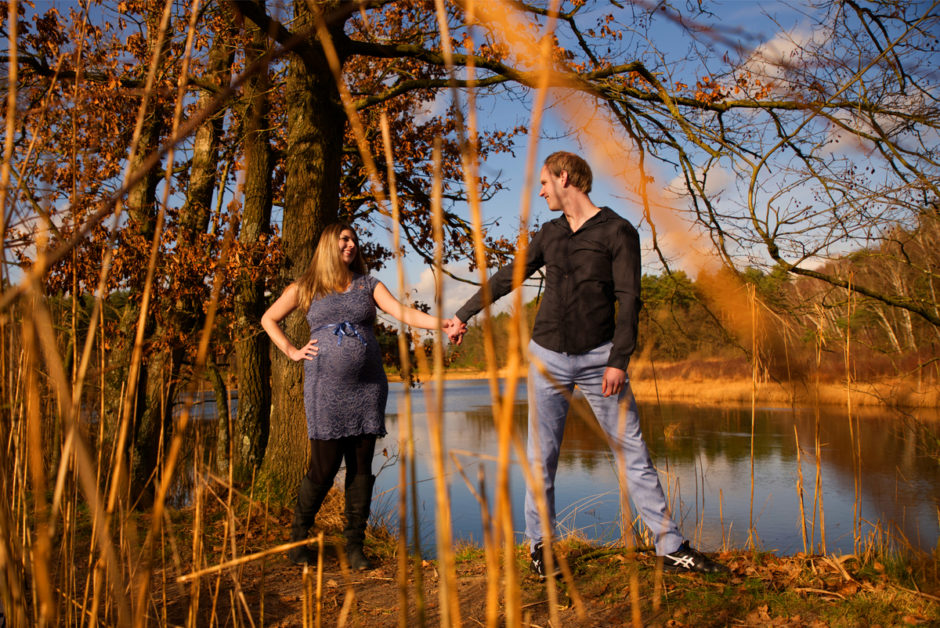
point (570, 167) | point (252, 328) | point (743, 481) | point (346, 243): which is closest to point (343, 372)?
point (346, 243)

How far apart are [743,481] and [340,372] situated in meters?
10.1

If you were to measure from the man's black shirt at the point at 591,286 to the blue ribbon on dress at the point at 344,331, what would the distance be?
72 cm

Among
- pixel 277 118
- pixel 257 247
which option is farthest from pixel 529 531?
pixel 277 118

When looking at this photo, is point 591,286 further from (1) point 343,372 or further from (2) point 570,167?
(1) point 343,372

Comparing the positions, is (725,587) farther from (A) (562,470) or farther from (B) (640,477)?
(A) (562,470)

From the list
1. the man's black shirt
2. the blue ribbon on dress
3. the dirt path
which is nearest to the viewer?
the dirt path

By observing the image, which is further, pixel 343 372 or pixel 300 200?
pixel 300 200

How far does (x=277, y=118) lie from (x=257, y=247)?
2722 mm

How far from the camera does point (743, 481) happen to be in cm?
1138

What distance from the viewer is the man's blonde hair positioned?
2.77m

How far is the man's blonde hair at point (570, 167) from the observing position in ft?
9.08

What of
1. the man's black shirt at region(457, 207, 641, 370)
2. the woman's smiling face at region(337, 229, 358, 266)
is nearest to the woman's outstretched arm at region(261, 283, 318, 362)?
the woman's smiling face at region(337, 229, 358, 266)

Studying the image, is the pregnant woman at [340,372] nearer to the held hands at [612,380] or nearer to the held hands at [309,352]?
the held hands at [309,352]

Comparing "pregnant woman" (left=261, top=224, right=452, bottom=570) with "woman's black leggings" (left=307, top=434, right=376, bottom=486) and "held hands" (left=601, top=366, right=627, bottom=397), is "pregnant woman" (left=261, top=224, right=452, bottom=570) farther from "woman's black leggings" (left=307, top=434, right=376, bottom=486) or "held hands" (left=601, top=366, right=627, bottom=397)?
"held hands" (left=601, top=366, right=627, bottom=397)
